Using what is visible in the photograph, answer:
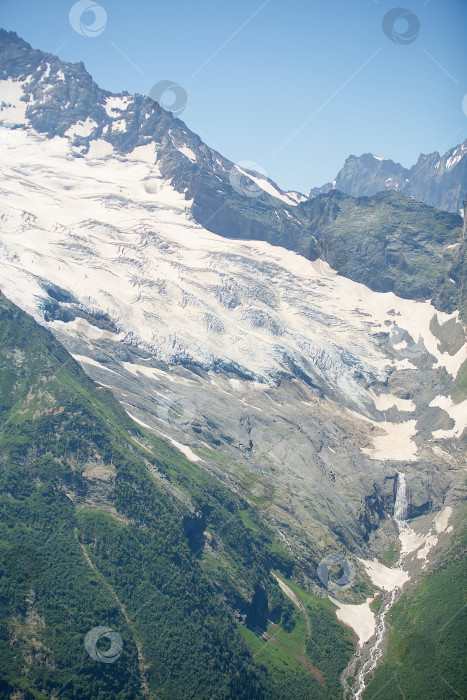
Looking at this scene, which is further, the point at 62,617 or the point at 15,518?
the point at 15,518

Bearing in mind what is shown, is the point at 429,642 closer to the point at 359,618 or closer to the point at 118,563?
the point at 359,618

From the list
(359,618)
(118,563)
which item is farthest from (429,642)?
(118,563)

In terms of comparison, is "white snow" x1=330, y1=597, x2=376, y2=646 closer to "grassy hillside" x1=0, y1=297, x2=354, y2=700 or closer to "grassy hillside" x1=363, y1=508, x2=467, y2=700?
"grassy hillside" x1=363, y1=508, x2=467, y2=700

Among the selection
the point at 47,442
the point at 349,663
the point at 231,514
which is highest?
the point at 47,442

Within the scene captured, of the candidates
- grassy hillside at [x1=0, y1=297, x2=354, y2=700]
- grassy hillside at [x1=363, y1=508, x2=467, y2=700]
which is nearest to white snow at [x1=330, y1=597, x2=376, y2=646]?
grassy hillside at [x1=363, y1=508, x2=467, y2=700]

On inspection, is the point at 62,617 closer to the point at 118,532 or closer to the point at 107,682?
the point at 107,682

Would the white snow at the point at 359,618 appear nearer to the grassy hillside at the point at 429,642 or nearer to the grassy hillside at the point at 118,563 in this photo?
the grassy hillside at the point at 429,642

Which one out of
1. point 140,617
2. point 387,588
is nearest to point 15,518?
point 140,617
